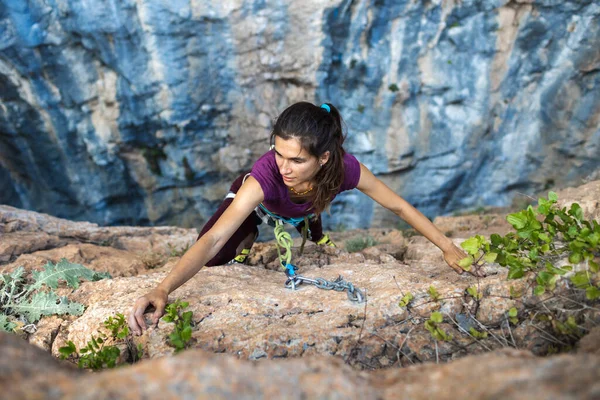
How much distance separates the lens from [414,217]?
2746 mm

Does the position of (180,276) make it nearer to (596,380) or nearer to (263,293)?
(263,293)

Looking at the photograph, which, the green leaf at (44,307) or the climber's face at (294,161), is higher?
the climber's face at (294,161)

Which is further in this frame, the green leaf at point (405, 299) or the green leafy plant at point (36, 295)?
the green leafy plant at point (36, 295)

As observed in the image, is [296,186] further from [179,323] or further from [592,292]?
[592,292]

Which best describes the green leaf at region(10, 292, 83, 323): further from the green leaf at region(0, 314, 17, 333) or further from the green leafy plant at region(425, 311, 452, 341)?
the green leafy plant at region(425, 311, 452, 341)

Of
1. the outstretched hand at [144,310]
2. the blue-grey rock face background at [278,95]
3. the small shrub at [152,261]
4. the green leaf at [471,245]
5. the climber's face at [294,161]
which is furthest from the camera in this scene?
the blue-grey rock face background at [278,95]

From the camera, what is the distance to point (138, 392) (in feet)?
3.11

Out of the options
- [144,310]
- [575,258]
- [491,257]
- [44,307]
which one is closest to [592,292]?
[575,258]

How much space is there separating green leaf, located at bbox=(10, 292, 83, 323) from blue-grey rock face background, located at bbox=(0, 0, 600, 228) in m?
5.87

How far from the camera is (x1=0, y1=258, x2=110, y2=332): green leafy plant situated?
7.79 ft

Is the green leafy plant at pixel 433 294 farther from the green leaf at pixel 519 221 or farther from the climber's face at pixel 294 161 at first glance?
the climber's face at pixel 294 161

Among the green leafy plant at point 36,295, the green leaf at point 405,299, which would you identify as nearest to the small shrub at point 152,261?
the green leafy plant at point 36,295

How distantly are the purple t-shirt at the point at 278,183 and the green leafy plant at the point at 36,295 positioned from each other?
1149 mm

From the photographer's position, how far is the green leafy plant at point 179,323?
1934mm
